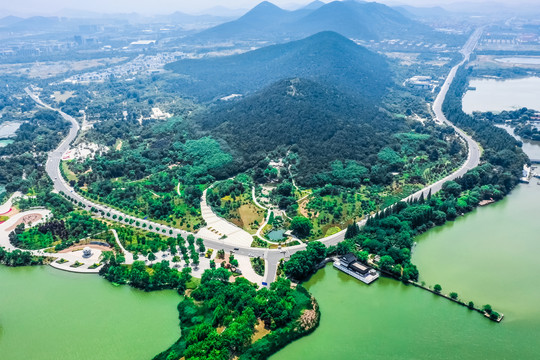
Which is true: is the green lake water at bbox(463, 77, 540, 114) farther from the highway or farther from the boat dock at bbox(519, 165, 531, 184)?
the boat dock at bbox(519, 165, 531, 184)

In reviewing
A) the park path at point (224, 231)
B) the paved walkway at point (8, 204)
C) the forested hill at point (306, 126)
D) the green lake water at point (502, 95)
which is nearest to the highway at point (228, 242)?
the park path at point (224, 231)

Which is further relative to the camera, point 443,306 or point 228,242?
point 228,242

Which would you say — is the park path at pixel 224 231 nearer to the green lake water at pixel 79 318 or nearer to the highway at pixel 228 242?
the highway at pixel 228 242

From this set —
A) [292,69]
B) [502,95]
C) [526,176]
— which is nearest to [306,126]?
[526,176]

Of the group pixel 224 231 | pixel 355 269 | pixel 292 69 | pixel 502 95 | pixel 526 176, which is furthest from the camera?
pixel 292 69

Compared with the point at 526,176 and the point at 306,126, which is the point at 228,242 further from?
the point at 526,176

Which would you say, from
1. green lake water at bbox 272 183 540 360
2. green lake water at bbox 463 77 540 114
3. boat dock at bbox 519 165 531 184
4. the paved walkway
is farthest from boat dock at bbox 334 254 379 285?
green lake water at bbox 463 77 540 114

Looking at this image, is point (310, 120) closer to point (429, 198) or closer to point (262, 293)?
point (429, 198)
